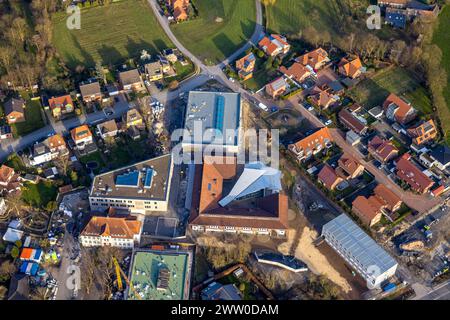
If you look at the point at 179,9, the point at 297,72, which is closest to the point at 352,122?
the point at 297,72

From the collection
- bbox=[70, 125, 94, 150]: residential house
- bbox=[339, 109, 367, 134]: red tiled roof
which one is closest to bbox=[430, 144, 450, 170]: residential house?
bbox=[339, 109, 367, 134]: red tiled roof

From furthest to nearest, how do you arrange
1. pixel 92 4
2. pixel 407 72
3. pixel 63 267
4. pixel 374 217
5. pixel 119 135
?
pixel 92 4
pixel 407 72
pixel 119 135
pixel 374 217
pixel 63 267

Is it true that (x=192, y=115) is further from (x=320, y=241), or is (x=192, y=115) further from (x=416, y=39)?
(x=416, y=39)

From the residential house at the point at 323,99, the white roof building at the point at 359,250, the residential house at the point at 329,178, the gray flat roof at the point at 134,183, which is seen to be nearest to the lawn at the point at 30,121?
the gray flat roof at the point at 134,183

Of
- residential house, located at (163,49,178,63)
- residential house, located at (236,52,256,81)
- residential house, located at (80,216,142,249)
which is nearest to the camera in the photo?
residential house, located at (80,216,142,249)

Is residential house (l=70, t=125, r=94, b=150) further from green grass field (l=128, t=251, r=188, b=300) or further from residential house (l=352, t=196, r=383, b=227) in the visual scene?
residential house (l=352, t=196, r=383, b=227)

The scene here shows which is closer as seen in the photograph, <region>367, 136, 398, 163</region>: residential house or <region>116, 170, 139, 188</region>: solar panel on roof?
<region>116, 170, 139, 188</region>: solar panel on roof
